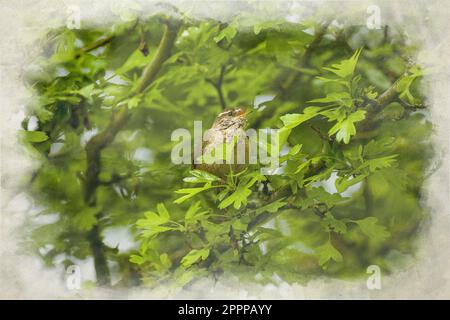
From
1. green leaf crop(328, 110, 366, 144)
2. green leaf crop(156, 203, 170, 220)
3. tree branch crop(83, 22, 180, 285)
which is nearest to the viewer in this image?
green leaf crop(328, 110, 366, 144)

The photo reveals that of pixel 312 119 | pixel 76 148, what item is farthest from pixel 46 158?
pixel 312 119

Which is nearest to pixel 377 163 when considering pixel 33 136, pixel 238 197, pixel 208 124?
pixel 238 197

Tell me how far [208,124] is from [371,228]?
0.50m

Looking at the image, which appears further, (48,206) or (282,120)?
(48,206)

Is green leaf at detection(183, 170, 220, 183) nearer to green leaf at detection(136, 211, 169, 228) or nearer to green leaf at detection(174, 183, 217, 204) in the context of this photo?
green leaf at detection(174, 183, 217, 204)

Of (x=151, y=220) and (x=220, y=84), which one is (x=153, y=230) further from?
(x=220, y=84)

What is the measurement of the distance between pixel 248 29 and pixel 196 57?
0.16m

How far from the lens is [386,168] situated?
5.20 ft

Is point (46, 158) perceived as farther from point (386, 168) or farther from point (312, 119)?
point (386, 168)

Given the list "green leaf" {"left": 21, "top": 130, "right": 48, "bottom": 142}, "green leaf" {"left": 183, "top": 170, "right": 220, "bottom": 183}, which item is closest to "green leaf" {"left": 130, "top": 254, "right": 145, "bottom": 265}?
"green leaf" {"left": 183, "top": 170, "right": 220, "bottom": 183}

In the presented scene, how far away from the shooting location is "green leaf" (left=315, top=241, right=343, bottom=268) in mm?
1600

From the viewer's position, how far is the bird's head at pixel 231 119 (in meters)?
1.60

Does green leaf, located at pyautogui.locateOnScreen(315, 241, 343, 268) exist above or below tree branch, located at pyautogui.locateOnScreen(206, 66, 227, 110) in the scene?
below
